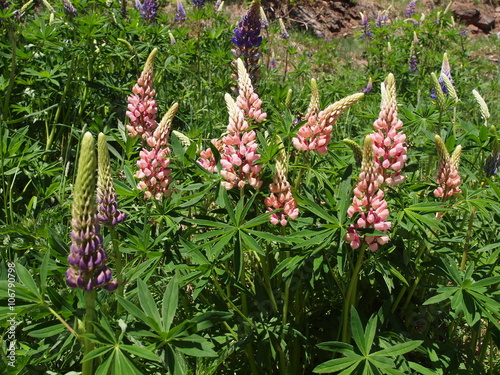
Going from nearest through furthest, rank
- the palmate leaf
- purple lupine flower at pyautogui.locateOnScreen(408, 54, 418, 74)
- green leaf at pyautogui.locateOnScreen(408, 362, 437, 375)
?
the palmate leaf → green leaf at pyautogui.locateOnScreen(408, 362, 437, 375) → purple lupine flower at pyautogui.locateOnScreen(408, 54, 418, 74)

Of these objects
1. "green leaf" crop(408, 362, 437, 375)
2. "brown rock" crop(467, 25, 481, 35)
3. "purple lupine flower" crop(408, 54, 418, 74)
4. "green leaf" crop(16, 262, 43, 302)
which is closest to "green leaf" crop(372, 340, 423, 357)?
"green leaf" crop(408, 362, 437, 375)

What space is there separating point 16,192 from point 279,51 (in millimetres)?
8969

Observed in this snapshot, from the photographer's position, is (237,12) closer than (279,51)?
No

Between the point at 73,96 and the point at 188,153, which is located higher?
the point at 188,153

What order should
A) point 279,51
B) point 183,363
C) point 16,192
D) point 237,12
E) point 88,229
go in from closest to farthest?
point 88,229 → point 183,363 → point 16,192 → point 279,51 → point 237,12

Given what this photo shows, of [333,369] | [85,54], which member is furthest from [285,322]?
[85,54]

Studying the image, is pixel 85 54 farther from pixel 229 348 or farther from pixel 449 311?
pixel 449 311

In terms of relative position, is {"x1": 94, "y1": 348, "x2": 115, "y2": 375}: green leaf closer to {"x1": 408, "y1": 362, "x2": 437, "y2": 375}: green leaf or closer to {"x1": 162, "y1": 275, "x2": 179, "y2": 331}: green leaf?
{"x1": 162, "y1": 275, "x2": 179, "y2": 331}: green leaf

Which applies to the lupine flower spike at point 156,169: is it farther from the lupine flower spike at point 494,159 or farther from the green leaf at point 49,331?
the lupine flower spike at point 494,159

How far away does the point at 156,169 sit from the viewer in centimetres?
187

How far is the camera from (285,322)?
5.42ft

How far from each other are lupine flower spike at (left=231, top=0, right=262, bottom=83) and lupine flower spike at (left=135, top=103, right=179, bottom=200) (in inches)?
Result: 52.2

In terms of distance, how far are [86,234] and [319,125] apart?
91 centimetres

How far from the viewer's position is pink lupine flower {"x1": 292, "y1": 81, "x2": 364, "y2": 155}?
1.65 meters
